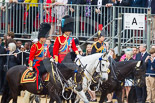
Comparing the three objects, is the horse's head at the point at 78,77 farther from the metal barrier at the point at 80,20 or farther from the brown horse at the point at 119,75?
the metal barrier at the point at 80,20

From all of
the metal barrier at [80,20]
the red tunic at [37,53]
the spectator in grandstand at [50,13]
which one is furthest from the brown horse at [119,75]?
the spectator in grandstand at [50,13]

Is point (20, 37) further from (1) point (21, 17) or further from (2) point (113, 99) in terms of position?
A: (2) point (113, 99)

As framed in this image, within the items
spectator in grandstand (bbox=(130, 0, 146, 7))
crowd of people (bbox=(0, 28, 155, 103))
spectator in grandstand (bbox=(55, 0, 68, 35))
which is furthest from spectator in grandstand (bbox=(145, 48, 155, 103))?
spectator in grandstand (bbox=(55, 0, 68, 35))

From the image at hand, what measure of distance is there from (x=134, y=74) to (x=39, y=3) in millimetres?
6404

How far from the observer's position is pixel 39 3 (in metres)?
22.3

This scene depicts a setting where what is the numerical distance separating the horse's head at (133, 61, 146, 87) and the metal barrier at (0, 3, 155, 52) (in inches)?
119

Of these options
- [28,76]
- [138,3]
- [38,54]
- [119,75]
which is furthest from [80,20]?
[28,76]

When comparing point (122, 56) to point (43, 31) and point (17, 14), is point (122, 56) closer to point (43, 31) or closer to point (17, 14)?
point (43, 31)

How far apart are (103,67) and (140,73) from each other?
1.28m

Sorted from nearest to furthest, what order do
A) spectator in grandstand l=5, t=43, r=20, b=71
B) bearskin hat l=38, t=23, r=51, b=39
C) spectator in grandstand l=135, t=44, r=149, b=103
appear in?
bearskin hat l=38, t=23, r=51, b=39
spectator in grandstand l=135, t=44, r=149, b=103
spectator in grandstand l=5, t=43, r=20, b=71

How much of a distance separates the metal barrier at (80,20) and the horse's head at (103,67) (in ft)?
12.5

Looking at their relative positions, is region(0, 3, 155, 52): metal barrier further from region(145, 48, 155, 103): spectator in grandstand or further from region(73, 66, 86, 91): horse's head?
region(73, 66, 86, 91): horse's head

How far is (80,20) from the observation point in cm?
2180

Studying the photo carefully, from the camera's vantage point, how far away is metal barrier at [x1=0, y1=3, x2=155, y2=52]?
2080 cm
